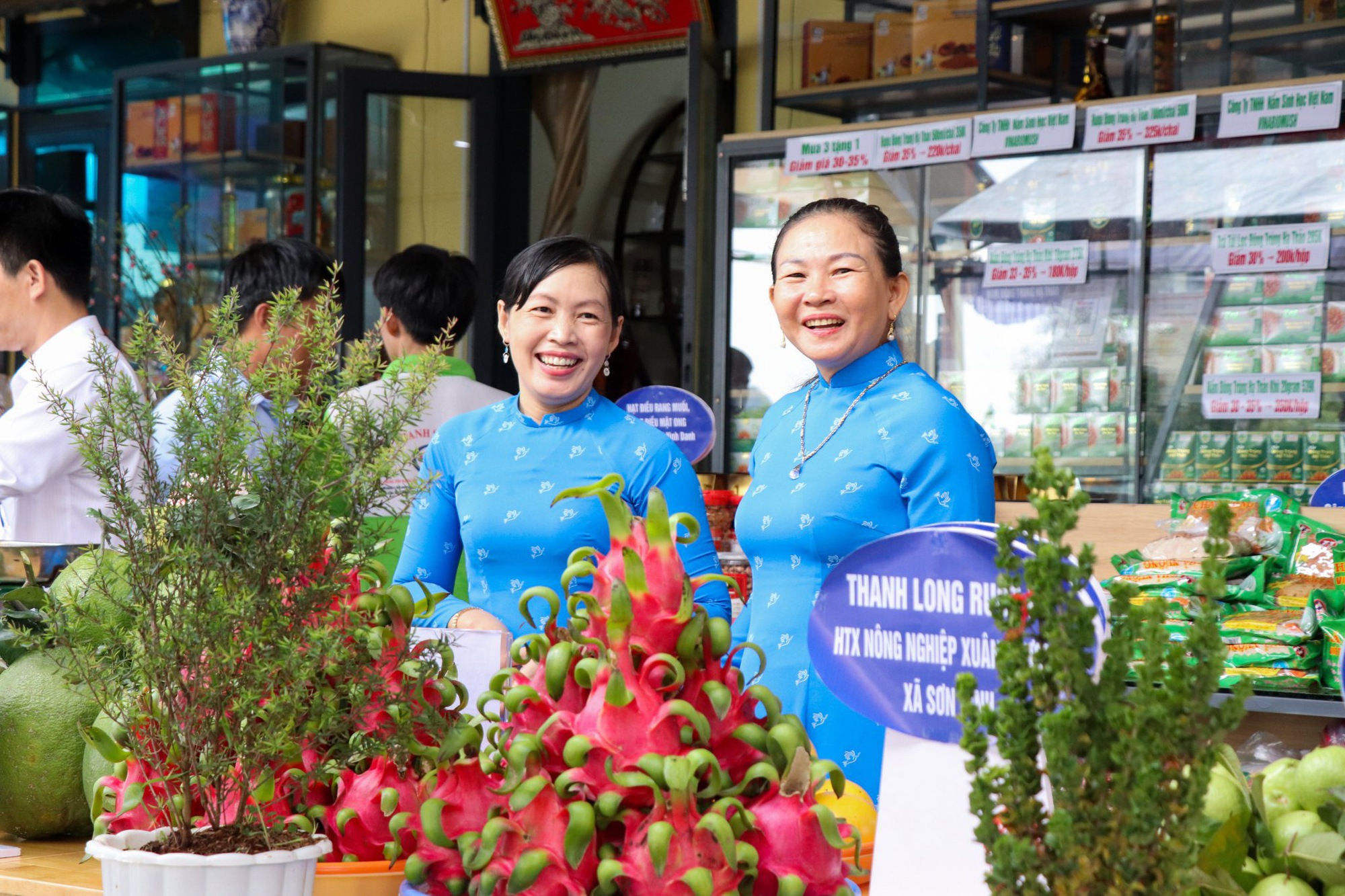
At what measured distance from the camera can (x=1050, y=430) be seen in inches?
182

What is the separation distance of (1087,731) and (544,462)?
4.01ft

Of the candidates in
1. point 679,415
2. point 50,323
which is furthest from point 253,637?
point 679,415

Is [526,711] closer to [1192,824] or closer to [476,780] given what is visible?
[476,780]

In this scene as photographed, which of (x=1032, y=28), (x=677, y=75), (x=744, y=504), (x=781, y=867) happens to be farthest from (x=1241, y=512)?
(x=677, y=75)

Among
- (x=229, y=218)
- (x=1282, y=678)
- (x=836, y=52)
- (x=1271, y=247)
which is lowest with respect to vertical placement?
(x=1282, y=678)

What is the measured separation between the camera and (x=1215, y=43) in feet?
14.3

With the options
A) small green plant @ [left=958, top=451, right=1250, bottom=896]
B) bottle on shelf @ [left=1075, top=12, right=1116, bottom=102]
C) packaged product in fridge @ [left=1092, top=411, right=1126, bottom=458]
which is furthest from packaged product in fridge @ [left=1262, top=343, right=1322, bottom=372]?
small green plant @ [left=958, top=451, right=1250, bottom=896]

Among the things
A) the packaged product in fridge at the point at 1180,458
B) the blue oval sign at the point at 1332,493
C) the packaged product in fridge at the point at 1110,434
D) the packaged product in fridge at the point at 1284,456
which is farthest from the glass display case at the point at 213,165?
the blue oval sign at the point at 1332,493

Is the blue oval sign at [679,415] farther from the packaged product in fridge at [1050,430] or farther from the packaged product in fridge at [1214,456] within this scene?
the packaged product in fridge at [1214,456]

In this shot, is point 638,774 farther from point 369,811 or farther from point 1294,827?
point 1294,827

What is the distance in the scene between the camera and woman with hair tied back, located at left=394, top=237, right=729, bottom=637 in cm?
186

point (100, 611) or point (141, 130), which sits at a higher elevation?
point (141, 130)

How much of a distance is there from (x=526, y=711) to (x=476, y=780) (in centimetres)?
7

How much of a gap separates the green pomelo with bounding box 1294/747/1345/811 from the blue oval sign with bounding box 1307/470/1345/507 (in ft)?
7.75
